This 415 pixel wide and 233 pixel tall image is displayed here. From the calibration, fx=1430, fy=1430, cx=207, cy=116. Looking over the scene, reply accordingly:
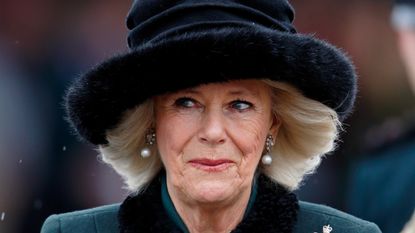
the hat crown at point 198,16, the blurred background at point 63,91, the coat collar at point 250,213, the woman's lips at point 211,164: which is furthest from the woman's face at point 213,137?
the blurred background at point 63,91

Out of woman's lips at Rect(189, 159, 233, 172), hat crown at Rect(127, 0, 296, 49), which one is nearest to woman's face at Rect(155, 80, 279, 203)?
woman's lips at Rect(189, 159, 233, 172)

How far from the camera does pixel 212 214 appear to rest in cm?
482

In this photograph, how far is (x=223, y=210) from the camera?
15.8ft

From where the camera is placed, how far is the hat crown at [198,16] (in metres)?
4.59

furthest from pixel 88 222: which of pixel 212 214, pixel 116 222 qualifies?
pixel 212 214

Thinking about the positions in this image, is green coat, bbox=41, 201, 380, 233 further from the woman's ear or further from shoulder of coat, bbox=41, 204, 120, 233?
the woman's ear

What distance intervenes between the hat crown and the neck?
0.58 meters

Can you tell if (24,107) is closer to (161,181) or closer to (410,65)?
(410,65)

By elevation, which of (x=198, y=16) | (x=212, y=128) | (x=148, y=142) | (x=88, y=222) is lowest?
(x=88, y=222)

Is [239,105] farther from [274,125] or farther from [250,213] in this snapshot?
[250,213]

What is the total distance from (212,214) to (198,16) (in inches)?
27.2

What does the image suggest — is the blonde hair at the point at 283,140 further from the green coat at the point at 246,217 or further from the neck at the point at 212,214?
the neck at the point at 212,214

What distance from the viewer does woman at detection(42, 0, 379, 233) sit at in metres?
4.59

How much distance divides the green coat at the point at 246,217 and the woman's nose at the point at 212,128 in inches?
12.7
